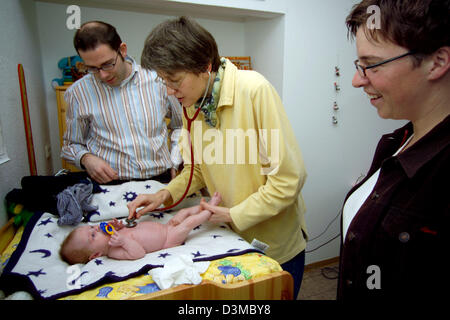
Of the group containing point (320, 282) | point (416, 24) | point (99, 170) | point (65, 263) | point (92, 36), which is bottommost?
point (320, 282)

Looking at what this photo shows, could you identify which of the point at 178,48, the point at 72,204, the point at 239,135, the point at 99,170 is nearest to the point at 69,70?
the point at 99,170

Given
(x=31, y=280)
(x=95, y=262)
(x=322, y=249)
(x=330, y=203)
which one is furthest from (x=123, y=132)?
(x=322, y=249)

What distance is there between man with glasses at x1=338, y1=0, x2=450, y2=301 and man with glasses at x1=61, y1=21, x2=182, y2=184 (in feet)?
3.65

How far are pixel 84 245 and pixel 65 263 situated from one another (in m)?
0.11

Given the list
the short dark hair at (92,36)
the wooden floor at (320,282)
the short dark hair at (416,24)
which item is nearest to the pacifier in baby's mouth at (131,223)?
the short dark hair at (92,36)

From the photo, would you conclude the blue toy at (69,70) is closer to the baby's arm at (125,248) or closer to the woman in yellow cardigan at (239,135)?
the woman in yellow cardigan at (239,135)

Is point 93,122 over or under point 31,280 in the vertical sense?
over

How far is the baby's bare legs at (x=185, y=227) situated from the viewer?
1.18 metres

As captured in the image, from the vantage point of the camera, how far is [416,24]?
602 millimetres

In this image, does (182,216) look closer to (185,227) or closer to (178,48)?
(185,227)

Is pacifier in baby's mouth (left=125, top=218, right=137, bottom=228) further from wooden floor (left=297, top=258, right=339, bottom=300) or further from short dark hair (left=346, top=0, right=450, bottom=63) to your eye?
wooden floor (left=297, top=258, right=339, bottom=300)
